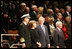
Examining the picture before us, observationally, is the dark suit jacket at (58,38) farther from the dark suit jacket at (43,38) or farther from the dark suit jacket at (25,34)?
the dark suit jacket at (25,34)

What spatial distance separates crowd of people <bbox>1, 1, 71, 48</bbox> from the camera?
5.88 m

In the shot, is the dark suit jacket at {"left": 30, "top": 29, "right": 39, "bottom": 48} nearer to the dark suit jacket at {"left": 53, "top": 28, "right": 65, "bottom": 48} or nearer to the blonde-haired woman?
the blonde-haired woman

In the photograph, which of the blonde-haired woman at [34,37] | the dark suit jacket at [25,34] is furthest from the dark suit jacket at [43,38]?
the dark suit jacket at [25,34]

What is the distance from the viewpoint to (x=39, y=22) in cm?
597

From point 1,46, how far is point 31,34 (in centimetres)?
123

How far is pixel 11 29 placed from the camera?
6.80m

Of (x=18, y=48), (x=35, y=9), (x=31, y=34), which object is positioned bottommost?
(x=18, y=48)

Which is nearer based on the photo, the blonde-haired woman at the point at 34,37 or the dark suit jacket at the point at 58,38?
the blonde-haired woman at the point at 34,37

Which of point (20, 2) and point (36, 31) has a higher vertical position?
point (20, 2)

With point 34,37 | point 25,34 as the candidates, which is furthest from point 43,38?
point 25,34

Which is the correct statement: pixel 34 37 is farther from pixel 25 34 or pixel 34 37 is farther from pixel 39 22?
pixel 39 22

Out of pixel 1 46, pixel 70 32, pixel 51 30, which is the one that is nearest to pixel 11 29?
pixel 1 46

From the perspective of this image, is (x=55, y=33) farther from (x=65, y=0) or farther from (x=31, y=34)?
(x=65, y=0)

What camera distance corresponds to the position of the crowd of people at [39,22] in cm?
588
